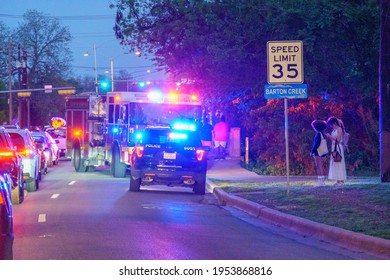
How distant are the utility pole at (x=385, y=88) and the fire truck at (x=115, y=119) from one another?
7.60 metres

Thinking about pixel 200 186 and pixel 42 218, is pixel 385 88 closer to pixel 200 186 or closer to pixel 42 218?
pixel 200 186

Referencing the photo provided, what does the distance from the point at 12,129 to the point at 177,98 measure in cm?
639

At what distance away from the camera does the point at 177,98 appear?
90.2 feet

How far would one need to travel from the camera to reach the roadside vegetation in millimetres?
13555

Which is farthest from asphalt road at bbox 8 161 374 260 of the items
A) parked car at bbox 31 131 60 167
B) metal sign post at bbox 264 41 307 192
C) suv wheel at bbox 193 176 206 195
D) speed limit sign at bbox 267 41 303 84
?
parked car at bbox 31 131 60 167

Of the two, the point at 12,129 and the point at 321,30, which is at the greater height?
the point at 321,30

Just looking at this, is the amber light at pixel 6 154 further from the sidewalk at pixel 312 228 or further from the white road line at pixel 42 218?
the sidewalk at pixel 312 228

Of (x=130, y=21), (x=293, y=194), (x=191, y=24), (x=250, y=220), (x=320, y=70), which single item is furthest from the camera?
(x=130, y=21)

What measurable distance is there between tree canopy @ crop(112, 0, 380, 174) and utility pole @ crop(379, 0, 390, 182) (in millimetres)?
2110

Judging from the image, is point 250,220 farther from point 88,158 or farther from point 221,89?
point 88,158

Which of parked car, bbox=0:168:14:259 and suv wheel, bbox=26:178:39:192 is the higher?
parked car, bbox=0:168:14:259

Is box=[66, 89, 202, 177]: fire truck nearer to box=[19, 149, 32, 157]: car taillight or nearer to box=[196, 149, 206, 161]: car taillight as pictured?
box=[196, 149, 206, 161]: car taillight

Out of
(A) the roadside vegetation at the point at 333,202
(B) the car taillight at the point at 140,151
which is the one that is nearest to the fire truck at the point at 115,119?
(B) the car taillight at the point at 140,151

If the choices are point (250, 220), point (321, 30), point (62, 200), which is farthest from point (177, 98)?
point (250, 220)
